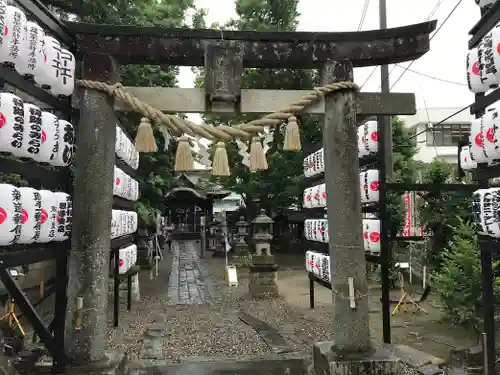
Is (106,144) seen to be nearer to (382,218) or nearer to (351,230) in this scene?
(351,230)

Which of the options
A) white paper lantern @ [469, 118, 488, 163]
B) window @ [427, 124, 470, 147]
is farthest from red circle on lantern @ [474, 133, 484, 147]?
window @ [427, 124, 470, 147]

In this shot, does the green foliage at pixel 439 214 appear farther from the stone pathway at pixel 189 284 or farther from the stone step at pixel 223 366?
the stone pathway at pixel 189 284

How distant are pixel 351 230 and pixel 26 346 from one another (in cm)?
487

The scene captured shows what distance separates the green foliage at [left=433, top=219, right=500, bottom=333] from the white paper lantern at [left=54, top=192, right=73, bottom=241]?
6483 mm

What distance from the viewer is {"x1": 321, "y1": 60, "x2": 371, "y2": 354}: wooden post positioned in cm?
523

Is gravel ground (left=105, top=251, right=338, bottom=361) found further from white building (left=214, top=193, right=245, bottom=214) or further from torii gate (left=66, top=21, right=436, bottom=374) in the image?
white building (left=214, top=193, right=245, bottom=214)

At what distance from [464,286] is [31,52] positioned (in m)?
7.47

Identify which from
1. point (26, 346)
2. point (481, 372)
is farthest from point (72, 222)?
point (481, 372)

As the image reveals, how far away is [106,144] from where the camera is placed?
5117 millimetres

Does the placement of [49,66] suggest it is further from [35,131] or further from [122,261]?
[122,261]

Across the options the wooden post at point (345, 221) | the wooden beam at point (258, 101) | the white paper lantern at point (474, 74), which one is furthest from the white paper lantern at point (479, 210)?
the wooden beam at point (258, 101)

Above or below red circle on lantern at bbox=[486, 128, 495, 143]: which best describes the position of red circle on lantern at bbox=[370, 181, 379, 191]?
below

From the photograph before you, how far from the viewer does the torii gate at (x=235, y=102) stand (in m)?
4.94

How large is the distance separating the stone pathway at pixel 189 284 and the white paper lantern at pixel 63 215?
25.2ft
